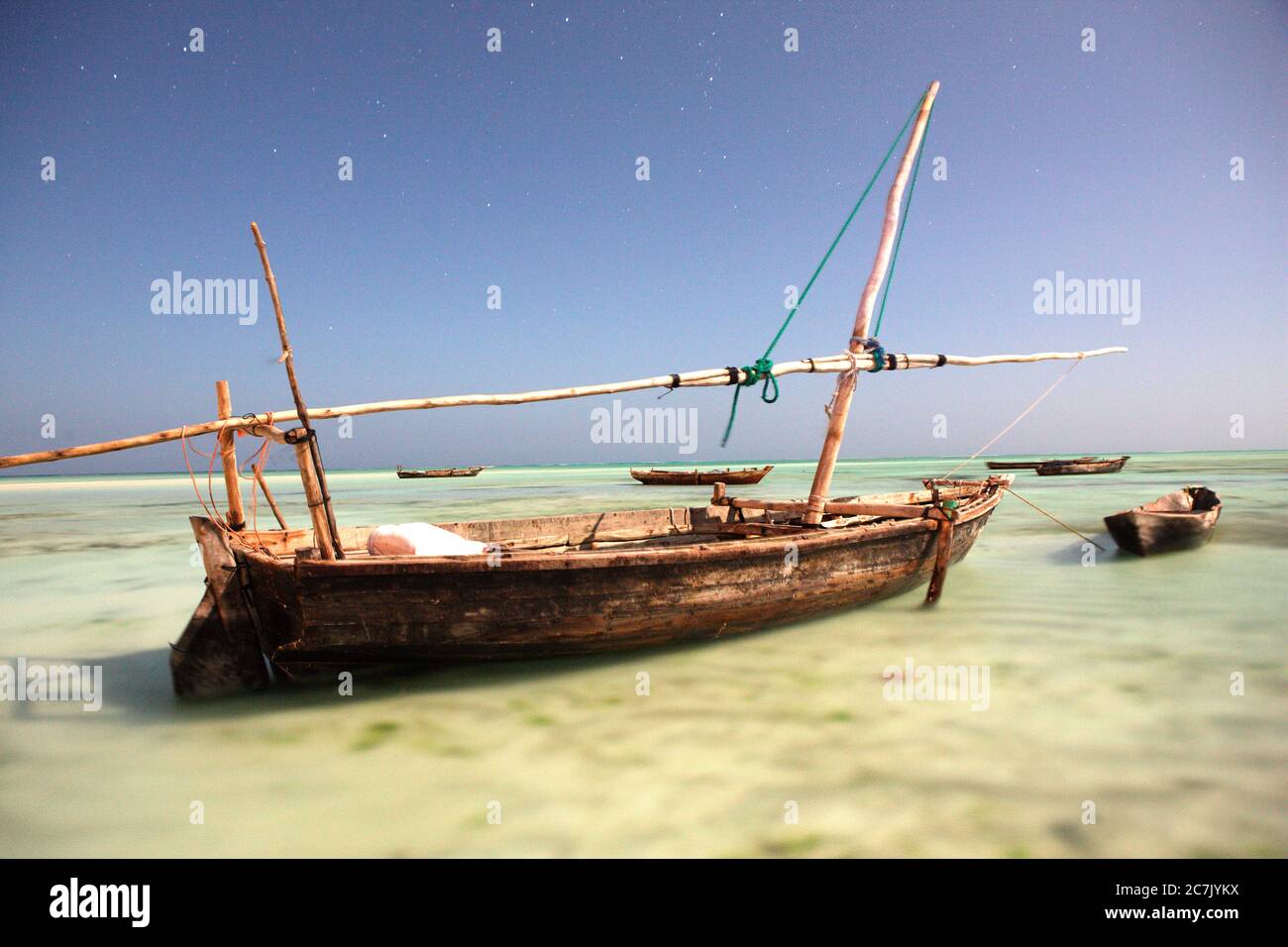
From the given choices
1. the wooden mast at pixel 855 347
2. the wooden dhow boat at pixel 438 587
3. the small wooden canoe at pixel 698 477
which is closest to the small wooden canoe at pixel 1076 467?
the small wooden canoe at pixel 698 477

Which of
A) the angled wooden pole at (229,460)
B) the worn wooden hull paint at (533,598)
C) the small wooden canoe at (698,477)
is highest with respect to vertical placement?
the angled wooden pole at (229,460)

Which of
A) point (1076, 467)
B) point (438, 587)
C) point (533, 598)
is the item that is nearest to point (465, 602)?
point (438, 587)

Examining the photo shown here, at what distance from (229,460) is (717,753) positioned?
4.48 m

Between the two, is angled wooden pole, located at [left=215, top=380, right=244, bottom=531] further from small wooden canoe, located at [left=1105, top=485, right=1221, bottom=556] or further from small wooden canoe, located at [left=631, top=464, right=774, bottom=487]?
small wooden canoe, located at [left=631, top=464, right=774, bottom=487]

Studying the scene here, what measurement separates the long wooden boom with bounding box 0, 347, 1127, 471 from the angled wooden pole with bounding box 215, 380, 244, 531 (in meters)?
0.24

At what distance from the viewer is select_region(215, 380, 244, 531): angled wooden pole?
5.38 m

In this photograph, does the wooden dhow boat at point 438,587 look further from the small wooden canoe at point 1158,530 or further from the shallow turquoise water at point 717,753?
the small wooden canoe at point 1158,530

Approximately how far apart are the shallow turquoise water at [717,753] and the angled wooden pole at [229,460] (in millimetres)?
1493

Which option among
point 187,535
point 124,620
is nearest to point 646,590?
point 124,620

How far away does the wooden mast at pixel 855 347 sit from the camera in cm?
842

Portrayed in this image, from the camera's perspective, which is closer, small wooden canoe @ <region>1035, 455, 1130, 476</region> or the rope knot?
the rope knot

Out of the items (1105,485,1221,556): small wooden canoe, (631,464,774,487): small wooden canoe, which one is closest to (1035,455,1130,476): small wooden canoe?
(631,464,774,487): small wooden canoe
